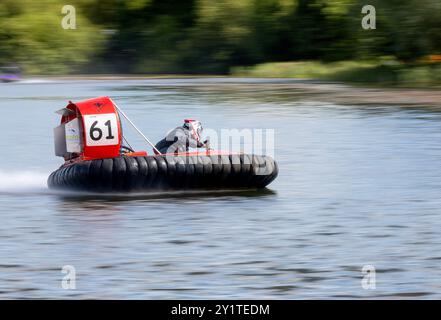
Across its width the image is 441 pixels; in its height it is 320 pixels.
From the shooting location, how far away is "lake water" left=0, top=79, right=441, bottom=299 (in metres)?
8.57

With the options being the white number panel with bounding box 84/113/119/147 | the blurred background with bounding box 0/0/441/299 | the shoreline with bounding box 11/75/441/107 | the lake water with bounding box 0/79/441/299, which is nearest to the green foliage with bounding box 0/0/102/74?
the blurred background with bounding box 0/0/441/299

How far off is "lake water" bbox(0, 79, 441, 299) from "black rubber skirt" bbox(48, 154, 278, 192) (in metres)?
0.18

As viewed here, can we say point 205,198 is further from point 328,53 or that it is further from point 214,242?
point 328,53

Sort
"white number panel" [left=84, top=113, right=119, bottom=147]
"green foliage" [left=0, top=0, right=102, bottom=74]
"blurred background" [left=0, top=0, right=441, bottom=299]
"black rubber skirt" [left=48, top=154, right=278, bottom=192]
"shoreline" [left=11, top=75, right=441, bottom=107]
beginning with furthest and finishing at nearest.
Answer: "green foliage" [left=0, top=0, right=102, bottom=74]
"shoreline" [left=11, top=75, right=441, bottom=107]
"white number panel" [left=84, top=113, right=119, bottom=147]
"black rubber skirt" [left=48, top=154, right=278, bottom=192]
"blurred background" [left=0, top=0, right=441, bottom=299]

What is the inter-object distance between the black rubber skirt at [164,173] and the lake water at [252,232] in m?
0.18

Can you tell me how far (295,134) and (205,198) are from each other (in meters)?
9.65

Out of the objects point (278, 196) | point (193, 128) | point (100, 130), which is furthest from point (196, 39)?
point (100, 130)

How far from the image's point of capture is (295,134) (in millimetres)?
22234

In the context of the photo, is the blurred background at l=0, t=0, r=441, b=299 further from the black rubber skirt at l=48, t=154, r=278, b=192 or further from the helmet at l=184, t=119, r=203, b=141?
the helmet at l=184, t=119, r=203, b=141

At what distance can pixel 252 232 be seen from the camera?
1091cm

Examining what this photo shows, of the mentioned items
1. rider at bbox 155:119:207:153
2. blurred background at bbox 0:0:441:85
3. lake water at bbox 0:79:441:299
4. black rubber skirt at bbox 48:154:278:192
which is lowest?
lake water at bbox 0:79:441:299

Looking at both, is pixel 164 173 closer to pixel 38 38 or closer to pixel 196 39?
pixel 38 38

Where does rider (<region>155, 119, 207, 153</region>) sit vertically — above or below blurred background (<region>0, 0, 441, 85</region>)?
below

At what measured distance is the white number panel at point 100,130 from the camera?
12.5 m
